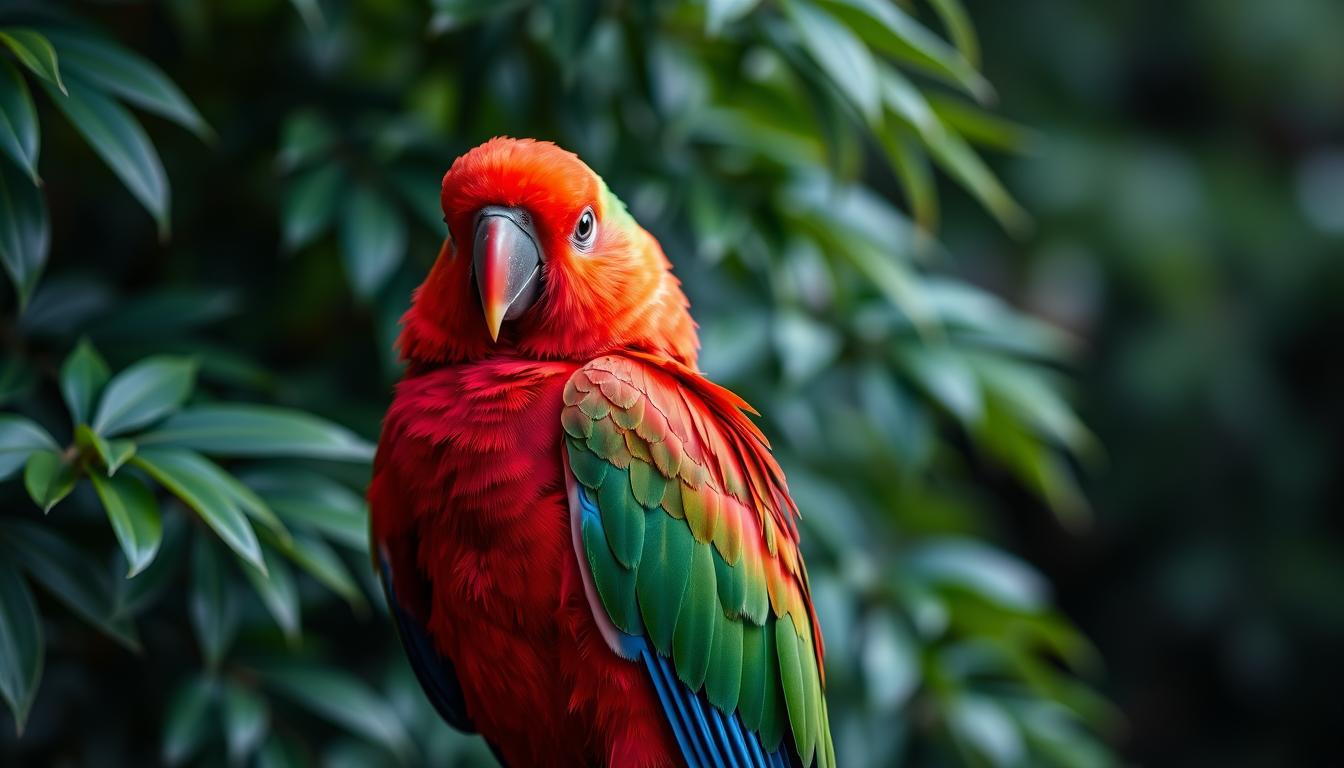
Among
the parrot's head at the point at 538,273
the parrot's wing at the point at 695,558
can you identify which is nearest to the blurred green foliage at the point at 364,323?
the parrot's head at the point at 538,273

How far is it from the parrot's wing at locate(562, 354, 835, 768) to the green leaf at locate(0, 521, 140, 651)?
1.65ft

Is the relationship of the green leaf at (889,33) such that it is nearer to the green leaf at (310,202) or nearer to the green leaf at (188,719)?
the green leaf at (310,202)

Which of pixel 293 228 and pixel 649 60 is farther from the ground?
pixel 649 60

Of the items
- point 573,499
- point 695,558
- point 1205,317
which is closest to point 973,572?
point 695,558

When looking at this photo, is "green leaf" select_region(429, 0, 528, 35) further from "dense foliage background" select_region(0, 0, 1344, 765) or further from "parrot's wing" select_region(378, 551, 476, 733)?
"parrot's wing" select_region(378, 551, 476, 733)

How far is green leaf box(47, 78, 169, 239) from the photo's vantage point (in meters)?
1.14

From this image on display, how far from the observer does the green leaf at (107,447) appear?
1021mm

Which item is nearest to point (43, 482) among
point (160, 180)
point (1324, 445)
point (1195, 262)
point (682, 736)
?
point (160, 180)

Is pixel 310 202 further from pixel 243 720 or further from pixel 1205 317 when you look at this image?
pixel 1205 317

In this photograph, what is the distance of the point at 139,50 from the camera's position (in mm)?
1639

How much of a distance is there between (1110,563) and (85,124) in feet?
10.5

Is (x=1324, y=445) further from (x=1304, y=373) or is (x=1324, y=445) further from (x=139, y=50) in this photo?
(x=139, y=50)

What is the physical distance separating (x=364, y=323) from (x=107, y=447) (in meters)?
0.68

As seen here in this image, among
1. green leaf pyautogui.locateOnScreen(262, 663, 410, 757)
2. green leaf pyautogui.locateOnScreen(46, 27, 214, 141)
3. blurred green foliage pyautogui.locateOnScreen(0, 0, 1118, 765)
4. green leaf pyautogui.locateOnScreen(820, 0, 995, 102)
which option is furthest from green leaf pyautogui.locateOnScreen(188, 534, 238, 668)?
green leaf pyautogui.locateOnScreen(820, 0, 995, 102)
